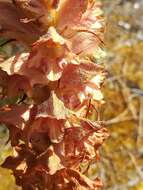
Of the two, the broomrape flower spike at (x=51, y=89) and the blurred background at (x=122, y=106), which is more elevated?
the broomrape flower spike at (x=51, y=89)

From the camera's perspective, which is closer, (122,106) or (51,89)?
(51,89)

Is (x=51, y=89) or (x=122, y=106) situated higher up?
(x=51, y=89)

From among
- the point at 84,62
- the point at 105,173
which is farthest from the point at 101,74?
the point at 105,173

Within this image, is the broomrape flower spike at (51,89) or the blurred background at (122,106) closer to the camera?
the broomrape flower spike at (51,89)
